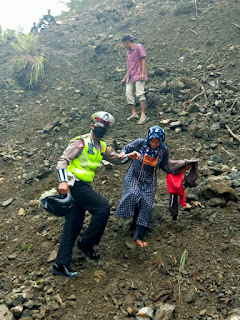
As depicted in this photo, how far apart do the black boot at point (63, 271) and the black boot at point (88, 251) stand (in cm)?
30

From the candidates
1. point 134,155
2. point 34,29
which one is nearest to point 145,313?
point 134,155

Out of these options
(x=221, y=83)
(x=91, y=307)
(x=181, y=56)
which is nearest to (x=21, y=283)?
(x=91, y=307)

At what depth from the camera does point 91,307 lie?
9.64 feet

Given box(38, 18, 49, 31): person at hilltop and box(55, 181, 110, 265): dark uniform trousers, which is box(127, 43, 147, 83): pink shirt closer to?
box(55, 181, 110, 265): dark uniform trousers

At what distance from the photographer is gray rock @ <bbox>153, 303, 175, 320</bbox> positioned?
2705mm

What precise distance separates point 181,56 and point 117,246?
8.12m

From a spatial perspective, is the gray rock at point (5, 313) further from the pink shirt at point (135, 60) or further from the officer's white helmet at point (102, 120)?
the pink shirt at point (135, 60)

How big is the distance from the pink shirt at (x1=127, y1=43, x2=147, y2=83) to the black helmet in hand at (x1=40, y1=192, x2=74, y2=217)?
4866 millimetres

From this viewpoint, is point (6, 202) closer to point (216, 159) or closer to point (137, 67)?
point (216, 159)

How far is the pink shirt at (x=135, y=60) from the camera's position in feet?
23.4

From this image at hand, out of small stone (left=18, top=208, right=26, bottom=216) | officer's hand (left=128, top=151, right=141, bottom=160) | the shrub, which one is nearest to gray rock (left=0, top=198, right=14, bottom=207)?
small stone (left=18, top=208, right=26, bottom=216)

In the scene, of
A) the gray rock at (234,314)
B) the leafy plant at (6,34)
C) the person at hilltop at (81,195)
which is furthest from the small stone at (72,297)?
the leafy plant at (6,34)

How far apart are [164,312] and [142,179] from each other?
161 centimetres

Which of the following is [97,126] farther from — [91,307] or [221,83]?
[221,83]
